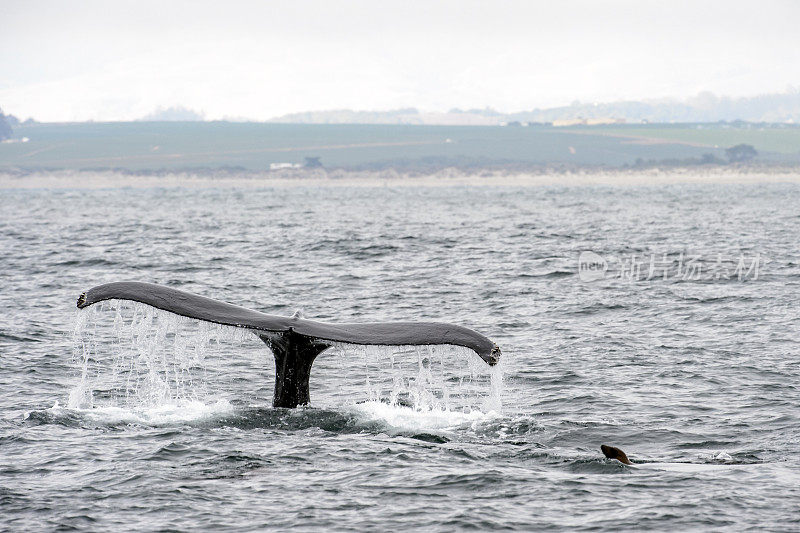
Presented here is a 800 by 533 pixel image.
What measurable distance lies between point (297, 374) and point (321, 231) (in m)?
39.2

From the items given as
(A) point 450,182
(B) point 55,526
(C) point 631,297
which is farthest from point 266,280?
(A) point 450,182

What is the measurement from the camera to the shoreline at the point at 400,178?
16012cm

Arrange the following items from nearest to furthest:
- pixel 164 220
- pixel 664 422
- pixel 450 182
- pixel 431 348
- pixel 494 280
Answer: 1. pixel 431 348
2. pixel 664 422
3. pixel 494 280
4. pixel 164 220
5. pixel 450 182

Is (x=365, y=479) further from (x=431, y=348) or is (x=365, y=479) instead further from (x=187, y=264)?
(x=187, y=264)

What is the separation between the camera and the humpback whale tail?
10234 mm

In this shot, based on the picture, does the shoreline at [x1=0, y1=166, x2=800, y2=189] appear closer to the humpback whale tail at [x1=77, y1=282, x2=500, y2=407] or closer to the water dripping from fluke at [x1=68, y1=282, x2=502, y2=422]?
the water dripping from fluke at [x1=68, y1=282, x2=502, y2=422]

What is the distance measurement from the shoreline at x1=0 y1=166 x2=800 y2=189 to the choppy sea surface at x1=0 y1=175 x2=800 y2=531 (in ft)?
439

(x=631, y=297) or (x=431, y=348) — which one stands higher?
(x=431, y=348)

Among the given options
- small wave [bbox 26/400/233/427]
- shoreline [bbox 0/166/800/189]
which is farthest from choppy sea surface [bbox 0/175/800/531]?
shoreline [bbox 0/166/800/189]

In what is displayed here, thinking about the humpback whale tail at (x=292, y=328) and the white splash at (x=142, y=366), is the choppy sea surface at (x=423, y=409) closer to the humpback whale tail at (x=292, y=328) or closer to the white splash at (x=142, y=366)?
the white splash at (x=142, y=366)

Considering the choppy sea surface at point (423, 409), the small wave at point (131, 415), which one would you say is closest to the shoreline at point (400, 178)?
the choppy sea surface at point (423, 409)

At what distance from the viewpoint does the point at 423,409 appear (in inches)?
528

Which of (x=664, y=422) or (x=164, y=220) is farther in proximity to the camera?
(x=164, y=220)

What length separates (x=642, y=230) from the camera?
50.4 m
